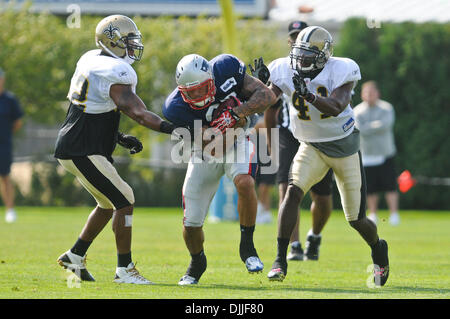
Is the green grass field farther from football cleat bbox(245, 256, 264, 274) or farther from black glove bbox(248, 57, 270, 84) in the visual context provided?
black glove bbox(248, 57, 270, 84)

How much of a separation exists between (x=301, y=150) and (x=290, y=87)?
49 cm

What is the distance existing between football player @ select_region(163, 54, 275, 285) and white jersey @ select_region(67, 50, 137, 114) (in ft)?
1.30

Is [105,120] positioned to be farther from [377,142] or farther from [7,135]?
[377,142]

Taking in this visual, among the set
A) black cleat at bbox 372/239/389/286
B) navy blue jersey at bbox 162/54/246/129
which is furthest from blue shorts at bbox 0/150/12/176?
black cleat at bbox 372/239/389/286

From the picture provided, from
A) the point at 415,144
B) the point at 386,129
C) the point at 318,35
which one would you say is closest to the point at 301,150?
the point at 318,35

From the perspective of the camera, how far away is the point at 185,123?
5.99 metres

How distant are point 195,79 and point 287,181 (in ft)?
8.72

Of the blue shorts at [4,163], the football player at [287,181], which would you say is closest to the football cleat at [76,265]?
the football player at [287,181]

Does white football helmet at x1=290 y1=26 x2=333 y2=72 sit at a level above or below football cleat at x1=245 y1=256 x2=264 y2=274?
above

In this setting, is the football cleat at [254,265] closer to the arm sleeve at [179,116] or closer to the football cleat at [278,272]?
the football cleat at [278,272]

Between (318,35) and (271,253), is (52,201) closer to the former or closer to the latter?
(271,253)

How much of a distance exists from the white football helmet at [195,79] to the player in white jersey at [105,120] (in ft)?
0.99

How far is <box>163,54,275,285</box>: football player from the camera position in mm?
5988

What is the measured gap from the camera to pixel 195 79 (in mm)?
5773
